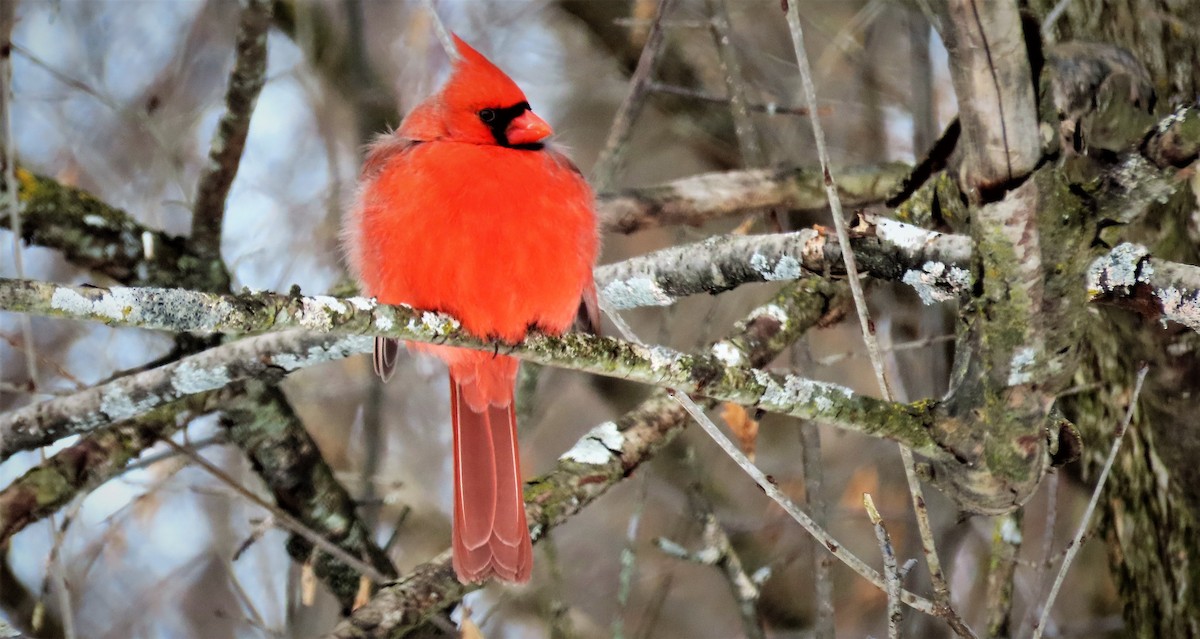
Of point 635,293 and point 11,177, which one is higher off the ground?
point 11,177

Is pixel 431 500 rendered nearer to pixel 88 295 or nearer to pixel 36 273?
pixel 36 273

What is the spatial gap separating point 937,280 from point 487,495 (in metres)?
1.15

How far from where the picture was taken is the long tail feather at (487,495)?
2.51 metres

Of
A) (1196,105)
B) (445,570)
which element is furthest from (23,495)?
(1196,105)

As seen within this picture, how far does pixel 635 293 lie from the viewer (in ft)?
9.61

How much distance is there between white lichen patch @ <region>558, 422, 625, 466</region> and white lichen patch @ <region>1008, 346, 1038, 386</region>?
1.19 metres

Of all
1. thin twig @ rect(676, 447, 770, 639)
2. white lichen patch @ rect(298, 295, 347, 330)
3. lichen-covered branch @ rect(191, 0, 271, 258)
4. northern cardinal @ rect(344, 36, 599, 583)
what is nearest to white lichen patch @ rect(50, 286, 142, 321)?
white lichen patch @ rect(298, 295, 347, 330)

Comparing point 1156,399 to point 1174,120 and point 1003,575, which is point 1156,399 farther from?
point 1174,120

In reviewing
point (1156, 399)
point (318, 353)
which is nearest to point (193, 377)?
point (318, 353)

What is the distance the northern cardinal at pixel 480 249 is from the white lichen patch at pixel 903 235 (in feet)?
2.21

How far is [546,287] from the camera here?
7.92ft

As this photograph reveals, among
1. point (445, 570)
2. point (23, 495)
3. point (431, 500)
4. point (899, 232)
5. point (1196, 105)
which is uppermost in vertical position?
point (1196, 105)

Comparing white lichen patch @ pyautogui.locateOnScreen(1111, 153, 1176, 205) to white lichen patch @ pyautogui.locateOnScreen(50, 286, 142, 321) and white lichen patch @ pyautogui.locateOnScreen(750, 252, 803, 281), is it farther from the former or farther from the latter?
white lichen patch @ pyautogui.locateOnScreen(50, 286, 142, 321)

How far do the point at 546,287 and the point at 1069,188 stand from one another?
45.3 inches
